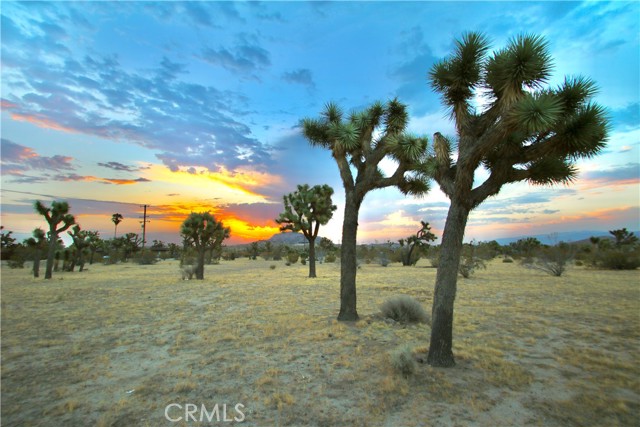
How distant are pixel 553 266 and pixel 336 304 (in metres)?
17.0

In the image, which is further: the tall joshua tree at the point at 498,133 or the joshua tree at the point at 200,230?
the joshua tree at the point at 200,230

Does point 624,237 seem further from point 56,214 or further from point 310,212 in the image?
point 56,214

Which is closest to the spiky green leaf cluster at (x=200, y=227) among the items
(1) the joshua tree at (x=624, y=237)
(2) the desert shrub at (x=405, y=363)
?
(2) the desert shrub at (x=405, y=363)

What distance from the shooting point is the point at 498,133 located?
5234 millimetres

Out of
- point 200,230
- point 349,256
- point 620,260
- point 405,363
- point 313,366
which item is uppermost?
point 200,230

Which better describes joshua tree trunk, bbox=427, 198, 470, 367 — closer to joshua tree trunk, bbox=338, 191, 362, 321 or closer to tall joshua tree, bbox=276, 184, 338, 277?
joshua tree trunk, bbox=338, 191, 362, 321

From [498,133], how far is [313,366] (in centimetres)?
500

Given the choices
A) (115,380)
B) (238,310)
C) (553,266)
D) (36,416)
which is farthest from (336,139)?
(553,266)

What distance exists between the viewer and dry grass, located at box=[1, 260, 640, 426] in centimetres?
445

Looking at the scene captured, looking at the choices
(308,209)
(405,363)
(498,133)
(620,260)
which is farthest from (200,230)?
(620,260)

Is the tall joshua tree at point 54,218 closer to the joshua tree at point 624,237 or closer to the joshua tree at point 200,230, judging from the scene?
the joshua tree at point 200,230

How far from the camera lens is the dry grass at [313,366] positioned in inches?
175

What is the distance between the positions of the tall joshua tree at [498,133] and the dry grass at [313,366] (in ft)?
4.26

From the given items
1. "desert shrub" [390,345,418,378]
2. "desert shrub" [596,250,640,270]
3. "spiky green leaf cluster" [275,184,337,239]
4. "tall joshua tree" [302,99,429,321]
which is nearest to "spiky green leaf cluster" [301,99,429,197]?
"tall joshua tree" [302,99,429,321]
